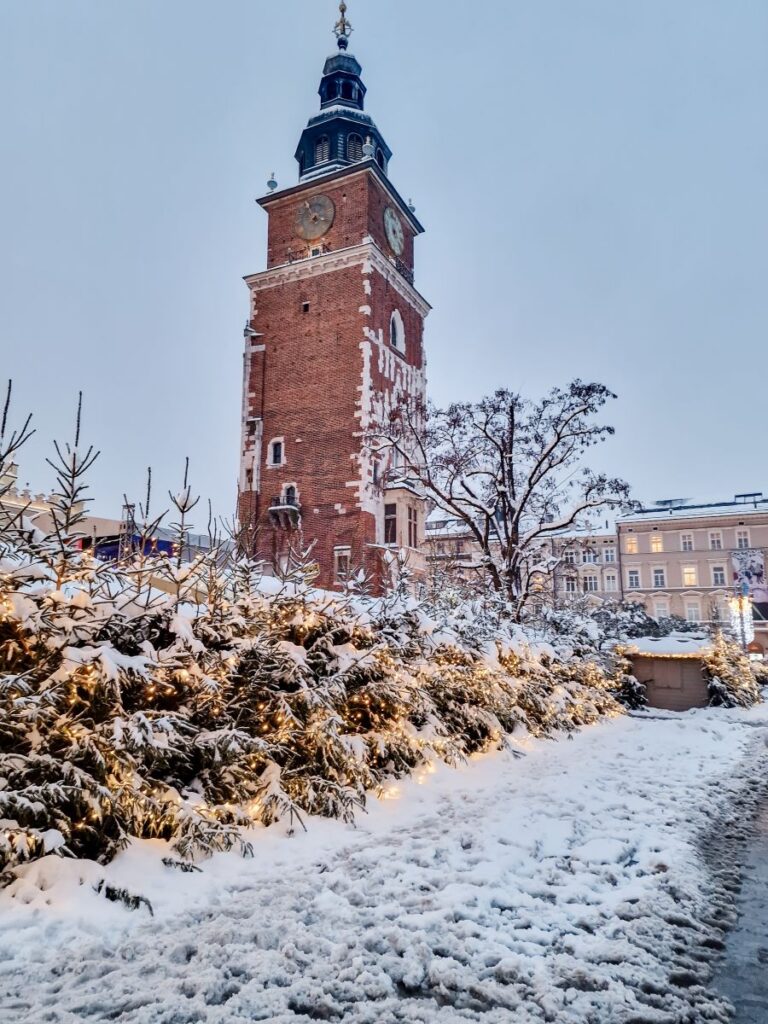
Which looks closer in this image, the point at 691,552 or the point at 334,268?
the point at 334,268

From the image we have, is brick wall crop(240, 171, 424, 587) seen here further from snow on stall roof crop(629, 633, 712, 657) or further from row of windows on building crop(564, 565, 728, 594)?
row of windows on building crop(564, 565, 728, 594)

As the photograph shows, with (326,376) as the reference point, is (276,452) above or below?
below

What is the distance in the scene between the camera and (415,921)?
11.0ft

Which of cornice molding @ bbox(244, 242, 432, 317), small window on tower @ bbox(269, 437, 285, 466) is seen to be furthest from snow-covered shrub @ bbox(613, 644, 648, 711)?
cornice molding @ bbox(244, 242, 432, 317)

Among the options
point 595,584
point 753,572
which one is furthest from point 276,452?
point 753,572

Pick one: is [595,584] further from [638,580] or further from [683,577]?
[683,577]

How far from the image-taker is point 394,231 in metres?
31.0

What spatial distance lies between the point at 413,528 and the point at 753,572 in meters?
29.1

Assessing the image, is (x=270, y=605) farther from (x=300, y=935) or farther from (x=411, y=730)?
(x=300, y=935)

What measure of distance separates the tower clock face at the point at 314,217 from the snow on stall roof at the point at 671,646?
2302 centimetres

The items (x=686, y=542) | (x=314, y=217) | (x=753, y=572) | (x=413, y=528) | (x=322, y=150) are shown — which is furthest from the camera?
(x=686, y=542)

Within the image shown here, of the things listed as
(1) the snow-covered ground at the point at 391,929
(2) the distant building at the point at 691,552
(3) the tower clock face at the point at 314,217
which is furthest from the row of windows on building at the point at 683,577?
(1) the snow-covered ground at the point at 391,929

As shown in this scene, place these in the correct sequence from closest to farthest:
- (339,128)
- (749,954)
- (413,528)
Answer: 1. (749,954)
2. (413,528)
3. (339,128)

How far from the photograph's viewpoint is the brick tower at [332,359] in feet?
85.3
